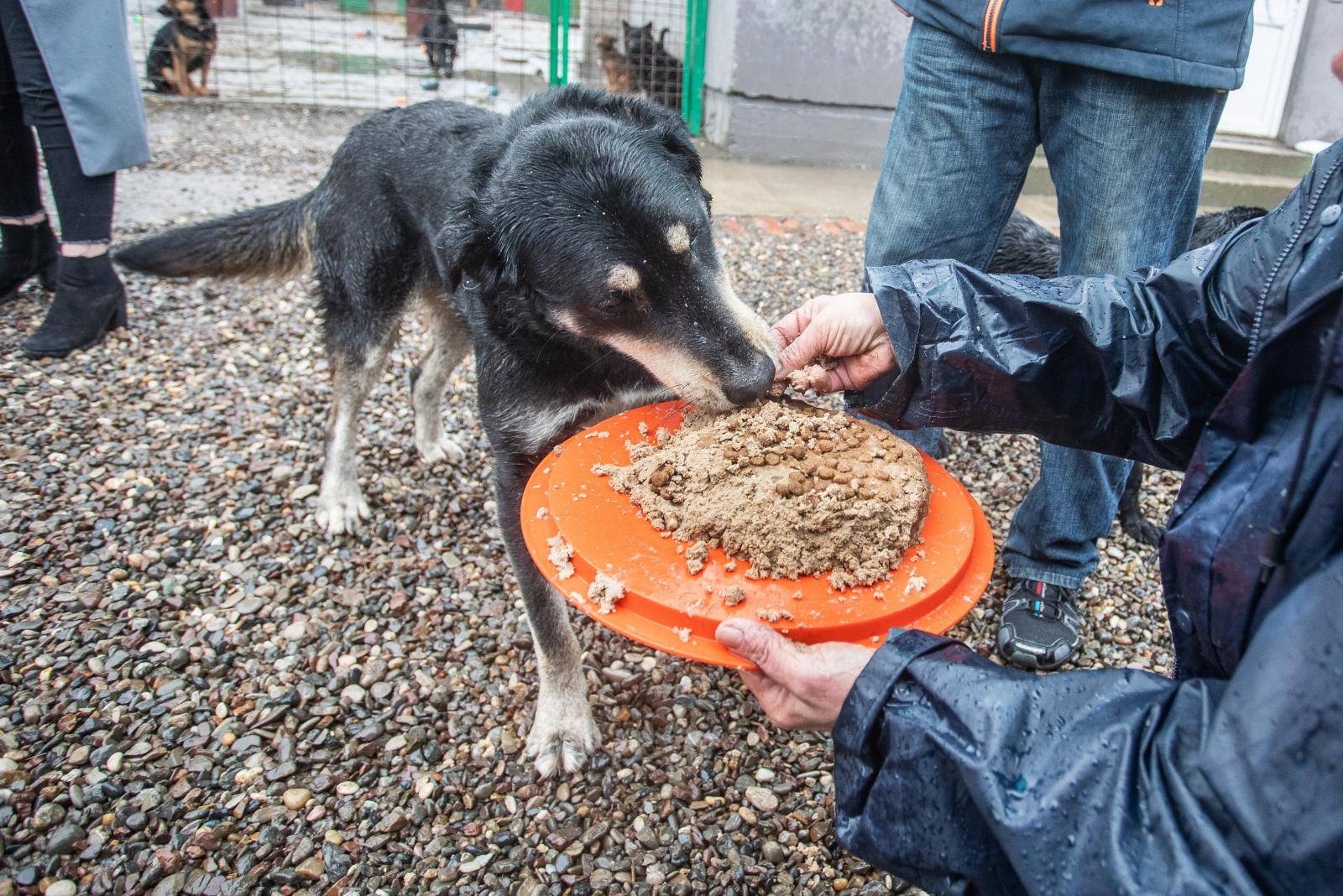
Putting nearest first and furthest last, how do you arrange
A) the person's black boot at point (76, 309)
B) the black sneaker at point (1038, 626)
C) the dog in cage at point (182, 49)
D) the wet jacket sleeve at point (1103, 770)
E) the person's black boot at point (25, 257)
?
the wet jacket sleeve at point (1103, 770) < the black sneaker at point (1038, 626) < the person's black boot at point (76, 309) < the person's black boot at point (25, 257) < the dog in cage at point (182, 49)

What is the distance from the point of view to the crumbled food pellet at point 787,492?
155 centimetres

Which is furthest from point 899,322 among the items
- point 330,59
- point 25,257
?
point 330,59

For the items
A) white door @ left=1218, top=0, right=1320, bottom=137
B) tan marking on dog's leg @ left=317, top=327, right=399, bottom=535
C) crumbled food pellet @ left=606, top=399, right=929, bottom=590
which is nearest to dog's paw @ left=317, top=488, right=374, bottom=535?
tan marking on dog's leg @ left=317, top=327, right=399, bottom=535

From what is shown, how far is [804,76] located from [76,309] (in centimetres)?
594

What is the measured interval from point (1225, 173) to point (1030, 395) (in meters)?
7.67

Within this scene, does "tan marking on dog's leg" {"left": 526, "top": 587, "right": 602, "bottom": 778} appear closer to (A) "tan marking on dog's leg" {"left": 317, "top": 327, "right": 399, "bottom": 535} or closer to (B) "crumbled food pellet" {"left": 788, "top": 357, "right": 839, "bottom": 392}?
(B) "crumbled food pellet" {"left": 788, "top": 357, "right": 839, "bottom": 392}

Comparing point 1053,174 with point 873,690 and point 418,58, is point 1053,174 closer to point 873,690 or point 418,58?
point 873,690

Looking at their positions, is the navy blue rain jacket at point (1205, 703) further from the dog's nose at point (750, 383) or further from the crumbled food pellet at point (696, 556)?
the dog's nose at point (750, 383)

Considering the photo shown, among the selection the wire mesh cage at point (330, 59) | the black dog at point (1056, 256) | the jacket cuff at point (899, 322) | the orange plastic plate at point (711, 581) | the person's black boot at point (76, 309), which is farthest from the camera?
the wire mesh cage at point (330, 59)

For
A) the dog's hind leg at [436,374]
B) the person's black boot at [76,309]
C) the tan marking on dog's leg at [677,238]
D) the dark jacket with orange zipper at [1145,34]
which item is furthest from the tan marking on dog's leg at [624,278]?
the person's black boot at [76,309]

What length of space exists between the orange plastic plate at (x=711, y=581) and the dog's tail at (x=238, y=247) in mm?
2238

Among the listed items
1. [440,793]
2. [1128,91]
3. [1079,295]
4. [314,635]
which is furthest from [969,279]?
[314,635]

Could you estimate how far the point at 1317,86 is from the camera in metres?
7.73

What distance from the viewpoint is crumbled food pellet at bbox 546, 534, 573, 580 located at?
156 cm
